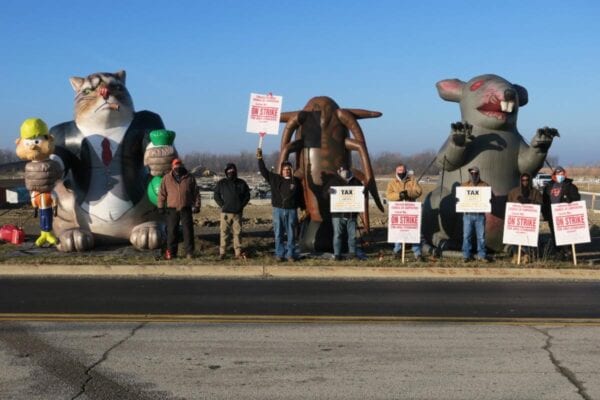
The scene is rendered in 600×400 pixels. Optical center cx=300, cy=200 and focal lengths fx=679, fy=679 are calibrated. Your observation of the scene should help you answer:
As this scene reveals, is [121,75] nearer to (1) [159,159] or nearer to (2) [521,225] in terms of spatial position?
(1) [159,159]

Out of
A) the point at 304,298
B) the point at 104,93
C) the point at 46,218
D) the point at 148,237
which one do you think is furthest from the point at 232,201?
the point at 46,218

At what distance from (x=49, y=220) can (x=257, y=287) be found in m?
5.21

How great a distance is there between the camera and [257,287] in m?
9.18

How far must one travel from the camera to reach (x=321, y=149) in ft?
38.5

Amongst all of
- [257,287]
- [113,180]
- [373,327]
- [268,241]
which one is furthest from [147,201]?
[373,327]

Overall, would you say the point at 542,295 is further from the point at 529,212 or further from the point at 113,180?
the point at 113,180

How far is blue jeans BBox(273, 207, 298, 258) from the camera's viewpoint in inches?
437

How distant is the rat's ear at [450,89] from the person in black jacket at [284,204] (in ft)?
11.3

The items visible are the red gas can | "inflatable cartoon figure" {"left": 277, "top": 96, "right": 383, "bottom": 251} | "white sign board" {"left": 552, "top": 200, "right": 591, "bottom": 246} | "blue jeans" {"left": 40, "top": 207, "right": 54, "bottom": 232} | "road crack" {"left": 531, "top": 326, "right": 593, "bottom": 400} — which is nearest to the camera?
"road crack" {"left": 531, "top": 326, "right": 593, "bottom": 400}

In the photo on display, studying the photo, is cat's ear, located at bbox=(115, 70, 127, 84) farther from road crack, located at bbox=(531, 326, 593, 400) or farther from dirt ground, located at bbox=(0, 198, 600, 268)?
road crack, located at bbox=(531, 326, 593, 400)

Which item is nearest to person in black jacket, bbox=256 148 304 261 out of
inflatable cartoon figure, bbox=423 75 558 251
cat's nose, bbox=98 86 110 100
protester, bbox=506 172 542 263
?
inflatable cartoon figure, bbox=423 75 558 251

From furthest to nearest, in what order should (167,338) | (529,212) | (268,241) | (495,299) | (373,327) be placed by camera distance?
(268,241), (529,212), (495,299), (373,327), (167,338)

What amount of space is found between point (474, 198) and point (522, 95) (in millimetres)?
2520

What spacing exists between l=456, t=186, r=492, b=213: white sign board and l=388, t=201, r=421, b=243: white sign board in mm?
704
